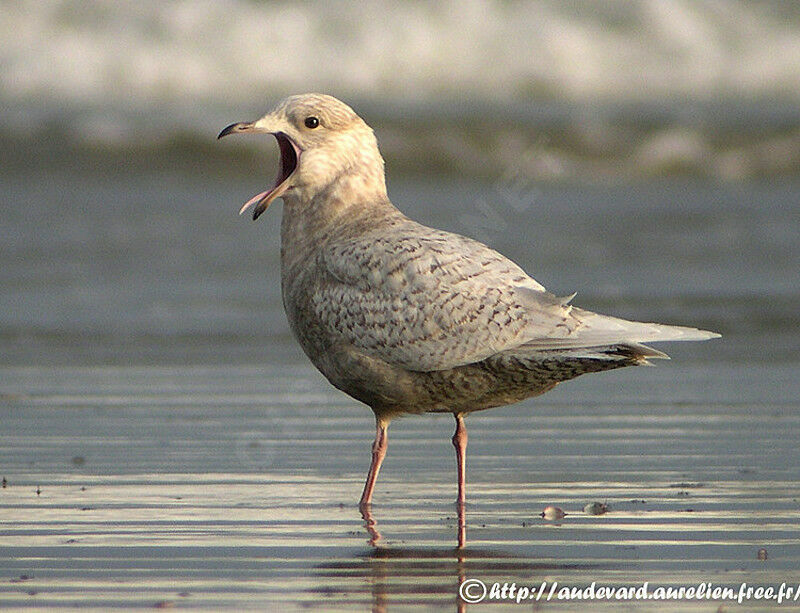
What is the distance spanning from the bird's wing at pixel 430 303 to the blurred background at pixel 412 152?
11.2 feet

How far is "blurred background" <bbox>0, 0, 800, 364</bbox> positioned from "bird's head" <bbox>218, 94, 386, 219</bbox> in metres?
2.96

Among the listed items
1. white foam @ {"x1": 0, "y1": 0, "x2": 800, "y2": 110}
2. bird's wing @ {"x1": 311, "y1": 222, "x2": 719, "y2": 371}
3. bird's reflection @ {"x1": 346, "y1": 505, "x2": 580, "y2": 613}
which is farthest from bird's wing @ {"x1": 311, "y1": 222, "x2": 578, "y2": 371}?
white foam @ {"x1": 0, "y1": 0, "x2": 800, "y2": 110}

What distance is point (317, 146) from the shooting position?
6.36 meters

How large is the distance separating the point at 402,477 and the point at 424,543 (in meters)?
1.19

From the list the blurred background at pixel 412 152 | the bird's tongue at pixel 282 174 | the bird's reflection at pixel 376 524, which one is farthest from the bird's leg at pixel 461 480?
the blurred background at pixel 412 152

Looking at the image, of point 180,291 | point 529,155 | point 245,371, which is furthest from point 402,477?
point 529,155

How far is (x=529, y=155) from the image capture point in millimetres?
18047

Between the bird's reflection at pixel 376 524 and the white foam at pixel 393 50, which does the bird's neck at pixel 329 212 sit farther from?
the white foam at pixel 393 50

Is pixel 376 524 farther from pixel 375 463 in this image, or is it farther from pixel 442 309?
pixel 442 309

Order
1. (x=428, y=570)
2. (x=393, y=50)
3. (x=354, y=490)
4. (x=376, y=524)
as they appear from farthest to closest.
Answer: (x=393, y=50) → (x=354, y=490) → (x=376, y=524) → (x=428, y=570)

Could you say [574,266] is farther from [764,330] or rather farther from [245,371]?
[245,371]

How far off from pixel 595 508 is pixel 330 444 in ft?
5.59

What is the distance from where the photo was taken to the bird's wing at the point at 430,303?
18.6 feet

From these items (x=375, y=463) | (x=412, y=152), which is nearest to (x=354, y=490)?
(x=375, y=463)
